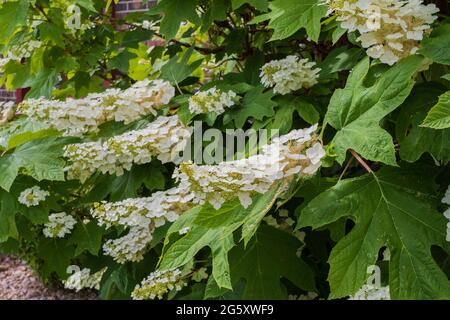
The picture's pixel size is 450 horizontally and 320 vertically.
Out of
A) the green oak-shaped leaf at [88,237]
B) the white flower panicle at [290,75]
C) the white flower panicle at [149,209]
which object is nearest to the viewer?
the white flower panicle at [149,209]

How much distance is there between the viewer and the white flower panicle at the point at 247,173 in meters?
1.38

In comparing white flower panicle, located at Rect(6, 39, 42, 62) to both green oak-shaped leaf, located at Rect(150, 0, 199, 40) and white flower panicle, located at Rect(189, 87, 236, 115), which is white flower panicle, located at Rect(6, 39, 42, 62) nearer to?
green oak-shaped leaf, located at Rect(150, 0, 199, 40)

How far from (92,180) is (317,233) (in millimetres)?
843

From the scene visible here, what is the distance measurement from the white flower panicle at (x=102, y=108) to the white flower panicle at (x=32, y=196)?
0.24m

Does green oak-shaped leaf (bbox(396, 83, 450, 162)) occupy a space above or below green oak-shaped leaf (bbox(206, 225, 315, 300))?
above

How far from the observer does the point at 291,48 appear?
2.43 m

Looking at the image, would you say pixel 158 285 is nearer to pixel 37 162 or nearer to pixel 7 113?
pixel 37 162

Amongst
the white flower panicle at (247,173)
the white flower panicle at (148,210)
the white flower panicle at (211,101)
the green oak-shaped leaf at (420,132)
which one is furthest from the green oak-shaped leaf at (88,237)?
the green oak-shaped leaf at (420,132)

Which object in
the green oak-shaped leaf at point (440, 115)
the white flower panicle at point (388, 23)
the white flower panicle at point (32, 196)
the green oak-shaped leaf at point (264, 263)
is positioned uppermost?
the white flower panicle at point (388, 23)

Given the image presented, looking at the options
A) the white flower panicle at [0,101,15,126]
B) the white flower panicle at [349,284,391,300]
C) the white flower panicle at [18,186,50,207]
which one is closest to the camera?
the white flower panicle at [349,284,391,300]

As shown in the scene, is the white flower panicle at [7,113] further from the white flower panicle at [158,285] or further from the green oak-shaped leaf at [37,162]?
the white flower panicle at [158,285]

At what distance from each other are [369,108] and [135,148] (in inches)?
30.4

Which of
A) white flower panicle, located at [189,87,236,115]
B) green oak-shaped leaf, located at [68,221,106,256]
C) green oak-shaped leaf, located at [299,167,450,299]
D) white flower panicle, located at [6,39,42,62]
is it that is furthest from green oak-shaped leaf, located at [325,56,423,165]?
white flower panicle, located at [6,39,42,62]

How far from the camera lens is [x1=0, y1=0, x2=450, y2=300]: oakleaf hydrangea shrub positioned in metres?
1.42
